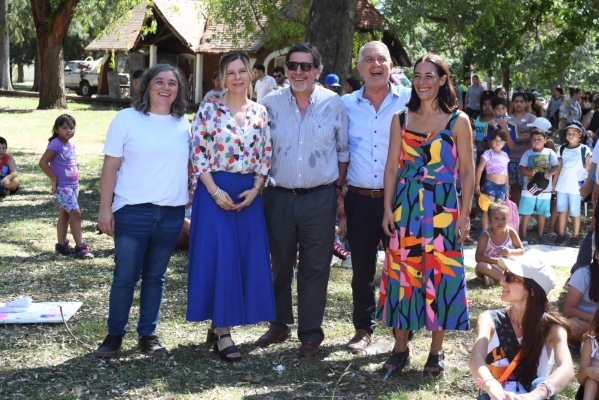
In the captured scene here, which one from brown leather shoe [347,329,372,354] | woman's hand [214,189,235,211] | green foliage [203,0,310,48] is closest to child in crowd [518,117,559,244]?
brown leather shoe [347,329,372,354]

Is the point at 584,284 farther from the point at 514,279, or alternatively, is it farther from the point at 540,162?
the point at 540,162

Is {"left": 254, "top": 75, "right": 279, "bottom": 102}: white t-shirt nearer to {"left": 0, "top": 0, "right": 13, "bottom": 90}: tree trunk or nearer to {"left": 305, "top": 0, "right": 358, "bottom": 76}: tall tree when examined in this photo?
{"left": 305, "top": 0, "right": 358, "bottom": 76}: tall tree

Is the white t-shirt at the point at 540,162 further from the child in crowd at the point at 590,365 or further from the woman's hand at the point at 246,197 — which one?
the child in crowd at the point at 590,365

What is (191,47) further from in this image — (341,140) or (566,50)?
(341,140)

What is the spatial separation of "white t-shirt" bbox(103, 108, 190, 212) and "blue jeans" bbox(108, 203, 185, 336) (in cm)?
9

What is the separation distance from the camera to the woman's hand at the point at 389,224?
5.16m

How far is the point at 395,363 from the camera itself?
5227 millimetres

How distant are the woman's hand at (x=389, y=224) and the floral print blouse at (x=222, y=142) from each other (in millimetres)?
894

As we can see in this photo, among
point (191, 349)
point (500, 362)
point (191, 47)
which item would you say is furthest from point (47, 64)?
point (500, 362)

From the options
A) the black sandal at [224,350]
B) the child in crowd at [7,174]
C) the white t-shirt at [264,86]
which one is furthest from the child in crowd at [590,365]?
the white t-shirt at [264,86]

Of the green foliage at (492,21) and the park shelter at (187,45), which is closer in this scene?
the green foliage at (492,21)

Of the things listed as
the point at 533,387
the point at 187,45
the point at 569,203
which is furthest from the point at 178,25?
the point at 533,387

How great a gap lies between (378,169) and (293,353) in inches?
54.7

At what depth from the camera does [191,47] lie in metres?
34.8
